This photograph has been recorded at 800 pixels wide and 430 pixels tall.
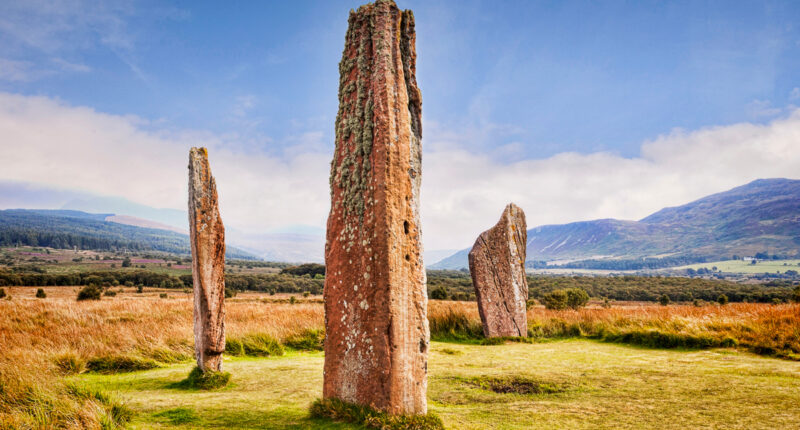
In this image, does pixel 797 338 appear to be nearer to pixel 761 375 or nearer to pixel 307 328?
pixel 761 375

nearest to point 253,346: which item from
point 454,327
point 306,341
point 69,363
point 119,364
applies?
point 306,341

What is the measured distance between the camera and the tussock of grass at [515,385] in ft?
19.8

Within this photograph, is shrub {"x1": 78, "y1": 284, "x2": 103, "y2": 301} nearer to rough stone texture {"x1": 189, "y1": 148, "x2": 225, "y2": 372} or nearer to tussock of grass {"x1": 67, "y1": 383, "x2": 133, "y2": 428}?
rough stone texture {"x1": 189, "y1": 148, "x2": 225, "y2": 372}

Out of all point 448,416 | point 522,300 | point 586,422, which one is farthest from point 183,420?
point 522,300

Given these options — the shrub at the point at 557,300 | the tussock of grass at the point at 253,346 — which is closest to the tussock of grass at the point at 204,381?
the tussock of grass at the point at 253,346

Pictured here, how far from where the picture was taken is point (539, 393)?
5.91 meters

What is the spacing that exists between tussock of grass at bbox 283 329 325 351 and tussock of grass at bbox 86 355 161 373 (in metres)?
3.17

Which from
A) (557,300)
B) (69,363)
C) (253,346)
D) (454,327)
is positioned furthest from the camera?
(557,300)

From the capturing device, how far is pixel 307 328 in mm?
11305

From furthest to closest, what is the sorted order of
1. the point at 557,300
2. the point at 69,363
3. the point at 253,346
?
1. the point at 557,300
2. the point at 253,346
3. the point at 69,363

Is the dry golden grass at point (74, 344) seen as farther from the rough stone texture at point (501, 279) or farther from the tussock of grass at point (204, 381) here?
the rough stone texture at point (501, 279)

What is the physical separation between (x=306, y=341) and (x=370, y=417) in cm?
715

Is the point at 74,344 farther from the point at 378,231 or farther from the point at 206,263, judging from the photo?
the point at 378,231

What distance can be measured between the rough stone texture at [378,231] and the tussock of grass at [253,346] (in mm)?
5599
